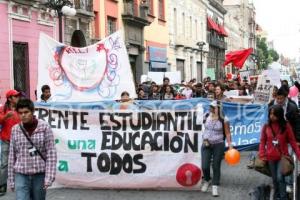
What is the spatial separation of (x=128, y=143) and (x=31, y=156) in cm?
368

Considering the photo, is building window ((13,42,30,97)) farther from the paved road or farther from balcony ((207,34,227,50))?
balcony ((207,34,227,50))

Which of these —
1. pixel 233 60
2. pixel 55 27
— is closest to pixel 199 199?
pixel 55 27

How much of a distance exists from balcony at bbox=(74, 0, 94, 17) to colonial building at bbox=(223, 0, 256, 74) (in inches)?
2024

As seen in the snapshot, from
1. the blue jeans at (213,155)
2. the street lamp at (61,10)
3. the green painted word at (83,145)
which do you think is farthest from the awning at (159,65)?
the blue jeans at (213,155)

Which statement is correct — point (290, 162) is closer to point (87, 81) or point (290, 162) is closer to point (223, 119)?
point (223, 119)

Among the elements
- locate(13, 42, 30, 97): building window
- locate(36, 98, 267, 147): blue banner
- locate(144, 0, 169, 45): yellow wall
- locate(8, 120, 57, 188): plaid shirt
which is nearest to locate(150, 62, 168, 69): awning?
locate(144, 0, 169, 45): yellow wall

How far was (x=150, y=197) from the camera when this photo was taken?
8.86 metres

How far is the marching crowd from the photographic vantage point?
5930 millimetres

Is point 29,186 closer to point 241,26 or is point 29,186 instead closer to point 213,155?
point 213,155

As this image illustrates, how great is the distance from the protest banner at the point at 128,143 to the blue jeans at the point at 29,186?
11.4 feet

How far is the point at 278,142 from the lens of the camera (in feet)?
24.9

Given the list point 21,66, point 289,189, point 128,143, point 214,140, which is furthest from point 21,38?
point 289,189

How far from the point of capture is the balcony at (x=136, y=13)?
1143 inches

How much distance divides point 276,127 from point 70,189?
11.9 feet
